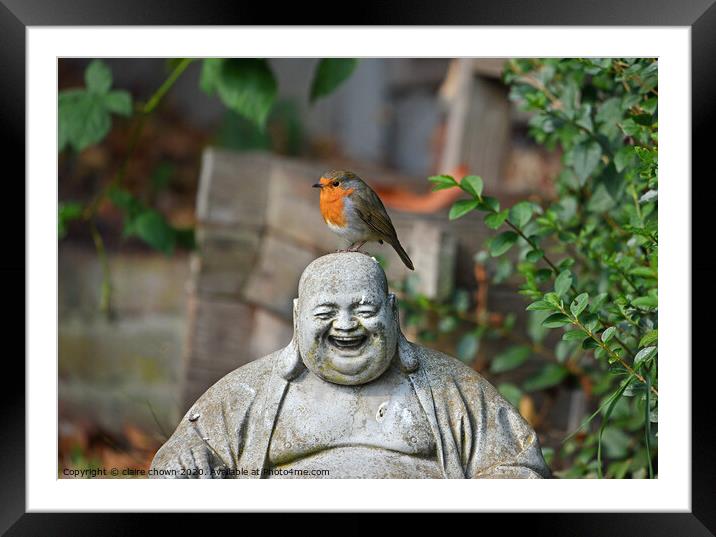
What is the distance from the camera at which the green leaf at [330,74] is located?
10.3ft

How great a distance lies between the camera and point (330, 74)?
124 inches

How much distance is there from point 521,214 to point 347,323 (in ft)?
2.18

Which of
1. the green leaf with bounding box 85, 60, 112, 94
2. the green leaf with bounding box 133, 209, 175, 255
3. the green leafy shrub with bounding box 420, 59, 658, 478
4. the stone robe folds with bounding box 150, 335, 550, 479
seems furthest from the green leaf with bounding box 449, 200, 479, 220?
the green leaf with bounding box 133, 209, 175, 255

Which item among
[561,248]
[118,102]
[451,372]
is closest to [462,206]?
[451,372]

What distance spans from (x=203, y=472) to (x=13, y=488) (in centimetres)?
41

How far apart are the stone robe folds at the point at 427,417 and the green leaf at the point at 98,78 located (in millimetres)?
1235

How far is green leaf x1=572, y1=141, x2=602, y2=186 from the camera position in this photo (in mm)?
3102

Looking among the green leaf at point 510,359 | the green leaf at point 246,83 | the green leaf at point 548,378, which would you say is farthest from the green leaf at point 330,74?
the green leaf at point 548,378

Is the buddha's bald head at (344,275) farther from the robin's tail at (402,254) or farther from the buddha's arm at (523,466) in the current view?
the buddha's arm at (523,466)

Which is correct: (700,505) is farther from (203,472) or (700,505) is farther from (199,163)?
(199,163)

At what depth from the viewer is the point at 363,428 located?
2.45 m

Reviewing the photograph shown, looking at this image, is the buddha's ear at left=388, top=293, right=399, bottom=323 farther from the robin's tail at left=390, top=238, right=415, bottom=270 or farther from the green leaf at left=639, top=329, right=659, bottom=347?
the green leaf at left=639, top=329, right=659, bottom=347

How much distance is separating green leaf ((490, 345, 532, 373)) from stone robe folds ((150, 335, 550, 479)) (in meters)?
1.34
